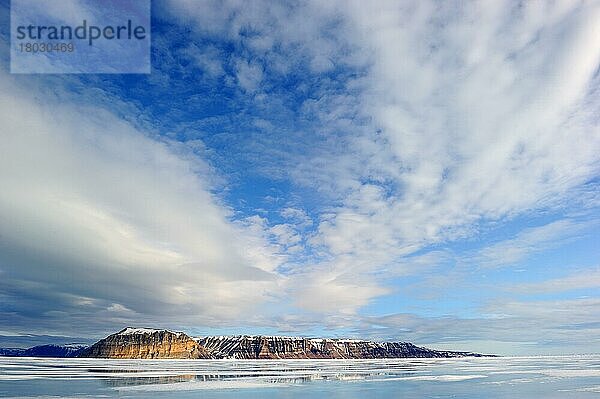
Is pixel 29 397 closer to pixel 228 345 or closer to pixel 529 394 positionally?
pixel 529 394

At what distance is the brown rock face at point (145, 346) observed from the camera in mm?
156250

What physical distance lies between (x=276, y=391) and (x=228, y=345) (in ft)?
609

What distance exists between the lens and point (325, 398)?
21594 mm

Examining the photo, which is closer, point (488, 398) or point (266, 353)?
point (488, 398)

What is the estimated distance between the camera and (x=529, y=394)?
76.7 ft

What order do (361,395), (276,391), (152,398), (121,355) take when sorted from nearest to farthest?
(152,398)
(361,395)
(276,391)
(121,355)

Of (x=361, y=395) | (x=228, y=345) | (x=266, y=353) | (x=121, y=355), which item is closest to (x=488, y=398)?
(x=361, y=395)

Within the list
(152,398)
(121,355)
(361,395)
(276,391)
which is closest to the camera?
(152,398)

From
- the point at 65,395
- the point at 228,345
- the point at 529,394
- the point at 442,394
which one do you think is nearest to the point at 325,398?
the point at 442,394

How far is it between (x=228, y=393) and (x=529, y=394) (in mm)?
15613

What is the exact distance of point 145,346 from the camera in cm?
15938

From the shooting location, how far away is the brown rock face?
15625cm

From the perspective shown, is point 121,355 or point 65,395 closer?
point 65,395

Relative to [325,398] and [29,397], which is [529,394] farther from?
[29,397]
